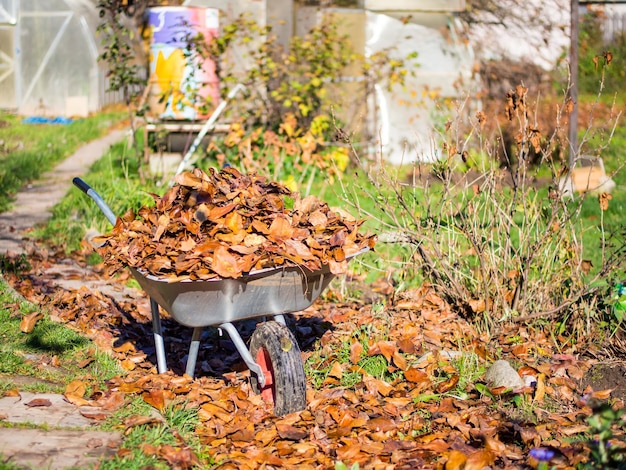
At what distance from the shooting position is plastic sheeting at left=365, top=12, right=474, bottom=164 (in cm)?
1091

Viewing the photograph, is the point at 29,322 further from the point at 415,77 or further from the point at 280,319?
the point at 415,77

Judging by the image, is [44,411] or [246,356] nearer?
[44,411]

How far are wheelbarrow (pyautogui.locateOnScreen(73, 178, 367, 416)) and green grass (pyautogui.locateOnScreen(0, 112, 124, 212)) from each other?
529cm

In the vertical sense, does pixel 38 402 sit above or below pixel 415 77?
below

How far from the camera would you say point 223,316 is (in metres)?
3.79

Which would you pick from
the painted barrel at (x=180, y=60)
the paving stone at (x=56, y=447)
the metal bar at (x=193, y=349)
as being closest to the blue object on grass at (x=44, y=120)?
the painted barrel at (x=180, y=60)

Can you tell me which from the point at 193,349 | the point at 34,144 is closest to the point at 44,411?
the point at 193,349

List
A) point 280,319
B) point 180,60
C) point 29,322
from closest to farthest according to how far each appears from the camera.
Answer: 1. point 280,319
2. point 29,322
3. point 180,60

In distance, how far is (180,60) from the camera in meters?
9.52

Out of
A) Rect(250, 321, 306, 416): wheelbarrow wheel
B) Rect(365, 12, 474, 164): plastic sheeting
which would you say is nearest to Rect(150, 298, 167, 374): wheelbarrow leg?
Rect(250, 321, 306, 416): wheelbarrow wheel

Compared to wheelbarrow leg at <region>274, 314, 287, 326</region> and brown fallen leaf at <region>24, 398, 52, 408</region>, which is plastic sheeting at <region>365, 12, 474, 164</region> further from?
brown fallen leaf at <region>24, 398, 52, 408</region>

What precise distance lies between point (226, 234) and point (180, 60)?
6.10m

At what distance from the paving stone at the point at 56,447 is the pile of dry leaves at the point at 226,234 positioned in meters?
0.73

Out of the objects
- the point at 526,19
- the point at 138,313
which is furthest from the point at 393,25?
the point at 138,313
